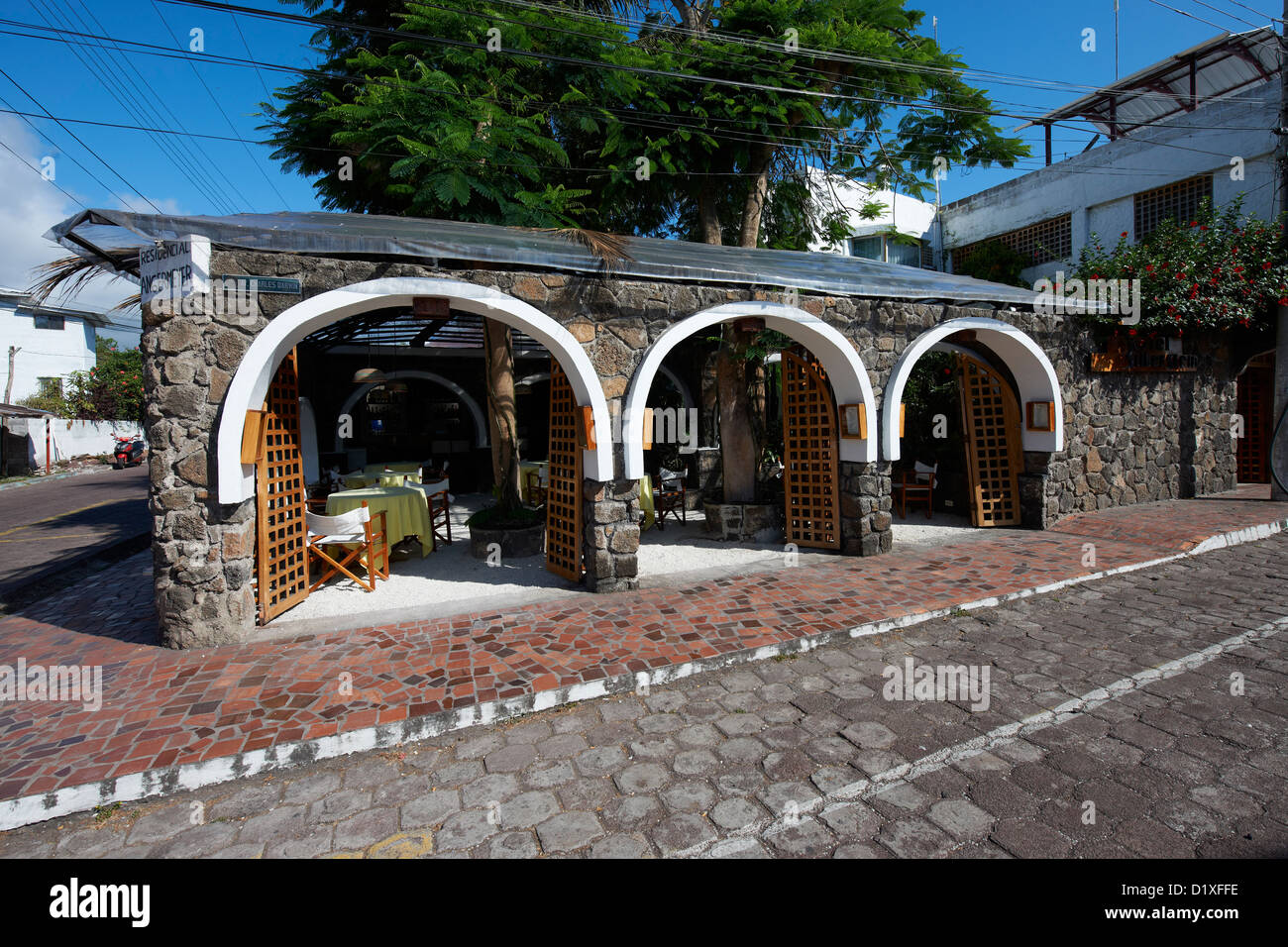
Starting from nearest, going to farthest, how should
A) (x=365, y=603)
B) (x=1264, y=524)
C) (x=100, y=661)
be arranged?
(x=100, y=661)
(x=365, y=603)
(x=1264, y=524)

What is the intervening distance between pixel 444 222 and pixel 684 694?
5475 millimetres

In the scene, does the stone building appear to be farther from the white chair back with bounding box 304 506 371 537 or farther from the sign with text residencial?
the white chair back with bounding box 304 506 371 537

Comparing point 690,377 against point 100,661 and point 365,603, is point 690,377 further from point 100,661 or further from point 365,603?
point 100,661

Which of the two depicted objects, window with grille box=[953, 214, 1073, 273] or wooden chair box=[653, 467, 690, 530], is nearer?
wooden chair box=[653, 467, 690, 530]

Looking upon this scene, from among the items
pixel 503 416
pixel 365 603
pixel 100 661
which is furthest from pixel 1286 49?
pixel 100 661

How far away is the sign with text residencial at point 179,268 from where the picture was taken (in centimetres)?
441

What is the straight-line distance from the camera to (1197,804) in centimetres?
259

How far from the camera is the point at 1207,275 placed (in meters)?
8.93

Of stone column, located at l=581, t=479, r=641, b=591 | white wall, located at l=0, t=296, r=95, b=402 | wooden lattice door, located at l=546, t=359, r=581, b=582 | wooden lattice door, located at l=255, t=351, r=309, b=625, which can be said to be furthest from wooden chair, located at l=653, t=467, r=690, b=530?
white wall, located at l=0, t=296, r=95, b=402

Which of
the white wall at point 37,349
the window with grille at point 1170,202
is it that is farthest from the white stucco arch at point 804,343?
the white wall at point 37,349

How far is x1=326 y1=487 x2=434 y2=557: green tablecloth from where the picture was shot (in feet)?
21.7

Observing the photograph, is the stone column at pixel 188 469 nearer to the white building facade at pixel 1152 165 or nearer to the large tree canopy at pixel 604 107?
the large tree canopy at pixel 604 107

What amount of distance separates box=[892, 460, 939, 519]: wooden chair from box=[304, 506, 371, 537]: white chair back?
7387mm

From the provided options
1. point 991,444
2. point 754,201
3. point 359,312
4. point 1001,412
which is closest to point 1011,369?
point 1001,412
